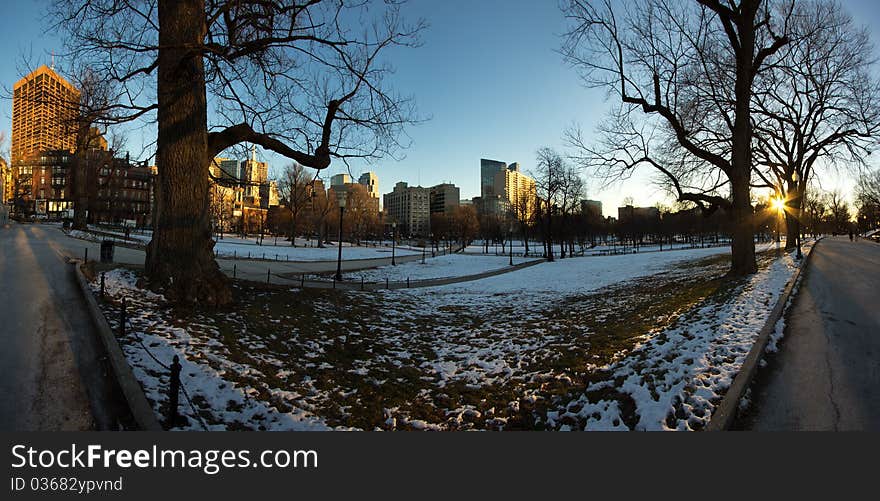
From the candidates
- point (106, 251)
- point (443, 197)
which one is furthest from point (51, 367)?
point (443, 197)

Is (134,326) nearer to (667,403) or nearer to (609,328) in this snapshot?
(667,403)

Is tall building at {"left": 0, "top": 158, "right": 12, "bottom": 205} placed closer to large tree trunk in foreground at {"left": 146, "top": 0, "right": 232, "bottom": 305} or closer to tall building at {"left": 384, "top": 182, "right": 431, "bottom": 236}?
large tree trunk in foreground at {"left": 146, "top": 0, "right": 232, "bottom": 305}

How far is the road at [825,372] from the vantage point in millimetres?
4414

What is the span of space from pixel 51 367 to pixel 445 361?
6.34 metres

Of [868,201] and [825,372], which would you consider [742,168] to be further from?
[868,201]

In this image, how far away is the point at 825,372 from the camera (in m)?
5.72

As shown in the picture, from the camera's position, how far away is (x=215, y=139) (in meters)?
9.57

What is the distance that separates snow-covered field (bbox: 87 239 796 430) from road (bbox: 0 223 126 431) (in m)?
0.49

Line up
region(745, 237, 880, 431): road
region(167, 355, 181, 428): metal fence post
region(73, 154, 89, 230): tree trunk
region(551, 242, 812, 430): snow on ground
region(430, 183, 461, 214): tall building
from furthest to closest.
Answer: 1. region(430, 183, 461, 214): tall building
2. region(73, 154, 89, 230): tree trunk
3. region(551, 242, 812, 430): snow on ground
4. region(745, 237, 880, 431): road
5. region(167, 355, 181, 428): metal fence post

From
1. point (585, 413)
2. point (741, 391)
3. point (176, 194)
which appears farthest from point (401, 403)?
point (176, 194)

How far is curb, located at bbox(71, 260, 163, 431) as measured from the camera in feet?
13.1

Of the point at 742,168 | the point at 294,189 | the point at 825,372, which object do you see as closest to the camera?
the point at 825,372

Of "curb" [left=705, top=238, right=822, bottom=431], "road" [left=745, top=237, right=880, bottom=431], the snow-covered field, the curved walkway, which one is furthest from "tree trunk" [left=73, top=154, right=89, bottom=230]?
"road" [left=745, top=237, right=880, bottom=431]

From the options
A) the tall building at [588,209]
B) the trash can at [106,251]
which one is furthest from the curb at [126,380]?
the tall building at [588,209]
